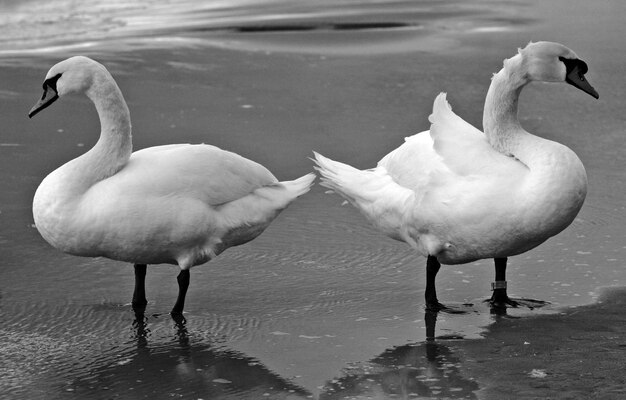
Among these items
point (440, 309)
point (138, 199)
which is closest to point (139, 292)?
point (138, 199)

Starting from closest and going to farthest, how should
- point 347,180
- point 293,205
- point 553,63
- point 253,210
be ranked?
1. point 553,63
2. point 253,210
3. point 347,180
4. point 293,205

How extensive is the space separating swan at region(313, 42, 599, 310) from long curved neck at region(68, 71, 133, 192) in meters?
1.33

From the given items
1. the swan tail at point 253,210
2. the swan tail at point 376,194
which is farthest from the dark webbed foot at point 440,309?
the swan tail at point 253,210

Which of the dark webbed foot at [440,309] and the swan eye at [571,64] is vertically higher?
the swan eye at [571,64]

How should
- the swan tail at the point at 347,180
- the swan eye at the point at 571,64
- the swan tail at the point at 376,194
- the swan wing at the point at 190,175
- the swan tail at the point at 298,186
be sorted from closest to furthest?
1. the swan wing at the point at 190,175
2. the swan eye at the point at 571,64
3. the swan tail at the point at 376,194
4. the swan tail at the point at 298,186
5. the swan tail at the point at 347,180

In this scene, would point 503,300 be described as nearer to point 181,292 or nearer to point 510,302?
point 510,302

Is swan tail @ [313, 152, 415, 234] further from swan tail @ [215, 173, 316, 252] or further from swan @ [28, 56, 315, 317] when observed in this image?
swan @ [28, 56, 315, 317]

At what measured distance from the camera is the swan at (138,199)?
5.54 meters

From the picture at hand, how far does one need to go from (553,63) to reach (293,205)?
2.30m

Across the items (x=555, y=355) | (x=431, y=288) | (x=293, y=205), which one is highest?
(x=293, y=205)

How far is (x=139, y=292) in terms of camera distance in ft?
19.3

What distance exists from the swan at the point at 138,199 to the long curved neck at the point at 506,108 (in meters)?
1.22

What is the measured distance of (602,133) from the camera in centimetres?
924

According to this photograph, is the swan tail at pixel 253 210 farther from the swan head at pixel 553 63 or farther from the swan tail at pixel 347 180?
the swan head at pixel 553 63
